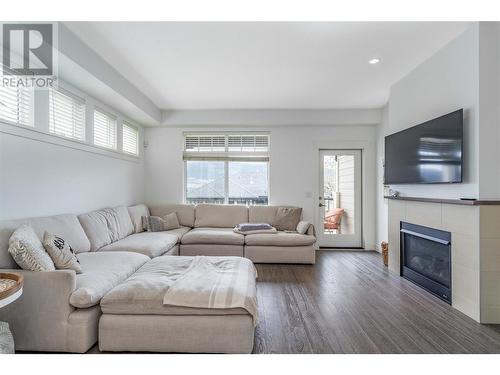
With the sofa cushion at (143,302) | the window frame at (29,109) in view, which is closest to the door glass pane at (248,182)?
the window frame at (29,109)

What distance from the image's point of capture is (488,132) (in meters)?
2.23

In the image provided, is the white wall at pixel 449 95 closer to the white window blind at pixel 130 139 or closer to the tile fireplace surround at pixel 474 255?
the tile fireplace surround at pixel 474 255

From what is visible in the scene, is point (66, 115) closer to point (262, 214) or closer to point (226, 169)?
point (226, 169)

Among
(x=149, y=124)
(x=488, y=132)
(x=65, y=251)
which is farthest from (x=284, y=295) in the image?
(x=149, y=124)

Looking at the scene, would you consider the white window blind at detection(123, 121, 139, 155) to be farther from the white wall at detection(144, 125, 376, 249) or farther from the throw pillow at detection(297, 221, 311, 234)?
the throw pillow at detection(297, 221, 311, 234)

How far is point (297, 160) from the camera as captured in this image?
4.91 metres

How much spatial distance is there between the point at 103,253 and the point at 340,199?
4.08 m

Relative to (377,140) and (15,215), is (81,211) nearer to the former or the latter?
(15,215)

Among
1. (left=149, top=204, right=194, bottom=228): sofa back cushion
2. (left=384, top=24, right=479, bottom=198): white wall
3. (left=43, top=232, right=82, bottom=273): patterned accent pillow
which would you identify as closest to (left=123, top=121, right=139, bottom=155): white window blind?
(left=149, top=204, right=194, bottom=228): sofa back cushion

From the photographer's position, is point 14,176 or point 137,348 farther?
point 14,176

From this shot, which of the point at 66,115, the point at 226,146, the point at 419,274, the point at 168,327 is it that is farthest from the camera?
the point at 226,146

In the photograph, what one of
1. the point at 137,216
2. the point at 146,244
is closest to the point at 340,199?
the point at 146,244

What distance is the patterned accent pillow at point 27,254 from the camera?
1802 millimetres
